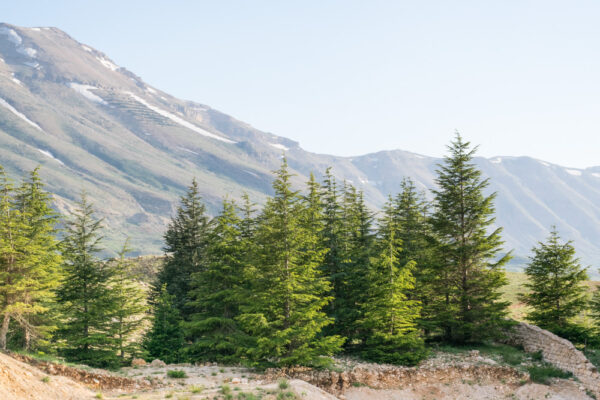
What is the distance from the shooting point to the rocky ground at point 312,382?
51.8ft

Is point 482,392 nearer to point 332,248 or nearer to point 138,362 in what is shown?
point 332,248

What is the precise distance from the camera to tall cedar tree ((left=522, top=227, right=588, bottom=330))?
30453 millimetres

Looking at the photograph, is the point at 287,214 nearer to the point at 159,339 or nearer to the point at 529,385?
the point at 159,339

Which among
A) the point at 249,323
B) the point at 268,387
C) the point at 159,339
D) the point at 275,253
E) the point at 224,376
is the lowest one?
the point at 159,339

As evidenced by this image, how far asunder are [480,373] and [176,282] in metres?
25.3

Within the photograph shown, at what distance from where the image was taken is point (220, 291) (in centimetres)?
2528

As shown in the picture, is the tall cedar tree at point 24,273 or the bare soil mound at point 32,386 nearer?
the bare soil mound at point 32,386

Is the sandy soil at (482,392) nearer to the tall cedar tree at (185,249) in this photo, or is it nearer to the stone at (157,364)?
the stone at (157,364)

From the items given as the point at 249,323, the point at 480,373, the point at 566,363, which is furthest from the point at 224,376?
the point at 566,363

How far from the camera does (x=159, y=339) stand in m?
28.1

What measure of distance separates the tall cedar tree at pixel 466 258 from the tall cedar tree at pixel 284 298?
1002 centimetres

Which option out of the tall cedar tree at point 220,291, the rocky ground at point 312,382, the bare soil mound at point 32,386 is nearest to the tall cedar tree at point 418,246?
the rocky ground at point 312,382

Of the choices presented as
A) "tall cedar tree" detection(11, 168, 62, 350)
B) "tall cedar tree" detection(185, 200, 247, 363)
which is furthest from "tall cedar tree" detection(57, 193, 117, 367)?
"tall cedar tree" detection(185, 200, 247, 363)

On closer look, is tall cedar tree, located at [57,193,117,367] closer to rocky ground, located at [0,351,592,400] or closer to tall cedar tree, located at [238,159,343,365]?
rocky ground, located at [0,351,592,400]
